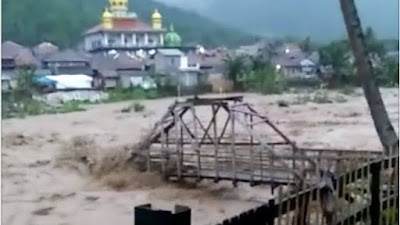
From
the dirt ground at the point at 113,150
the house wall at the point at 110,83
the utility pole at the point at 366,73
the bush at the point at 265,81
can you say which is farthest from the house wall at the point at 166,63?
the utility pole at the point at 366,73

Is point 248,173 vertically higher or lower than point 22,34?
lower

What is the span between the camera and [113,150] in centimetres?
604

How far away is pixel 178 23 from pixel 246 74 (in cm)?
195

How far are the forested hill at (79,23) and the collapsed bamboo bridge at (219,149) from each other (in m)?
0.46

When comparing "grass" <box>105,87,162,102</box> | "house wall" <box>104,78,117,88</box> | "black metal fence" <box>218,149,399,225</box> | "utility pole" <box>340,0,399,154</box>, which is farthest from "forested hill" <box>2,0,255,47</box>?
"black metal fence" <box>218,149,399,225</box>

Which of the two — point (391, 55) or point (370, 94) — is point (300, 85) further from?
point (370, 94)

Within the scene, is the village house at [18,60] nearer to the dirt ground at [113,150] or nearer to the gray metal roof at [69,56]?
the gray metal roof at [69,56]

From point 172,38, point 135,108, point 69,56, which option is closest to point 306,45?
point 172,38

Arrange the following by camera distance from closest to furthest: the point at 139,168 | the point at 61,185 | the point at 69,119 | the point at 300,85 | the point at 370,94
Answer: the point at 370,94 < the point at 139,168 < the point at 61,185 < the point at 300,85 < the point at 69,119

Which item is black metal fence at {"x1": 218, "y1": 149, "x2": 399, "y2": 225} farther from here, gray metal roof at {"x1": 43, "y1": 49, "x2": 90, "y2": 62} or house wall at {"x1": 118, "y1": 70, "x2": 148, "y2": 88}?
house wall at {"x1": 118, "y1": 70, "x2": 148, "y2": 88}

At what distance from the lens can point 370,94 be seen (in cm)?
316

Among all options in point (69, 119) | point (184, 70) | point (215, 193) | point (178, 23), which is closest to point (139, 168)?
point (215, 193)

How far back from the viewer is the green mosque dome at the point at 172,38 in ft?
18.1

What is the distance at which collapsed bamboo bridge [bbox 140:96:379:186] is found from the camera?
4098mm
